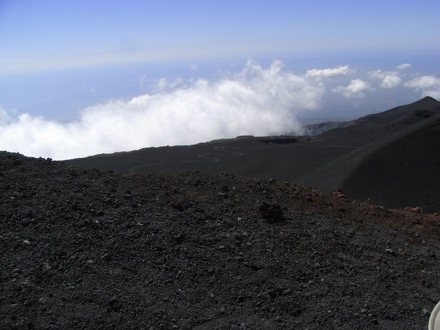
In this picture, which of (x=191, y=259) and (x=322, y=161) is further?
(x=322, y=161)

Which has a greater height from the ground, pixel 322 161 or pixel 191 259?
pixel 322 161

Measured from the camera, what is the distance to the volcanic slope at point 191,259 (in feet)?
16.6

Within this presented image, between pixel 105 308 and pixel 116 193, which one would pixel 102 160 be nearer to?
pixel 116 193

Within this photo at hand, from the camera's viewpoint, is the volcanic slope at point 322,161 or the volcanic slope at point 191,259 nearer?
the volcanic slope at point 191,259

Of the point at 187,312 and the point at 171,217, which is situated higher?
the point at 171,217

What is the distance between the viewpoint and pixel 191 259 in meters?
6.13

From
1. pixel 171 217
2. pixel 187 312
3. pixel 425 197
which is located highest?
pixel 171 217

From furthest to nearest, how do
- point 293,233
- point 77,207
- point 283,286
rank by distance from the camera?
point 293,233
point 77,207
point 283,286

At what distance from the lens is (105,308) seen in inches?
194

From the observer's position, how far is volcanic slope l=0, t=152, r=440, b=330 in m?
5.07

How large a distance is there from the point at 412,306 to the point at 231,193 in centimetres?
371

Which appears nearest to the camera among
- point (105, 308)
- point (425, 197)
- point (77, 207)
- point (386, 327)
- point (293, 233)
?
point (105, 308)

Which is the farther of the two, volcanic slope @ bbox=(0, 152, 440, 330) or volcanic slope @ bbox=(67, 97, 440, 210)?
volcanic slope @ bbox=(67, 97, 440, 210)

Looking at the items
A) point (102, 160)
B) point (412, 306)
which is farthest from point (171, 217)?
point (102, 160)
